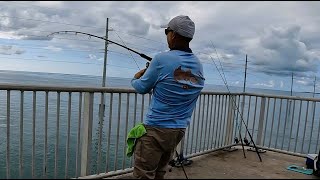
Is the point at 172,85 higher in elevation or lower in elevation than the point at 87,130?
higher

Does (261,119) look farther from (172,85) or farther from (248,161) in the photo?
(172,85)

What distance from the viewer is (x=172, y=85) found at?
2.08 m

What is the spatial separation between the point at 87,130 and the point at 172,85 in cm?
163

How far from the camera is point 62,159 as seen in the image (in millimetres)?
19203

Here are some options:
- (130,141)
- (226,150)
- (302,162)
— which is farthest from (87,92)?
(302,162)

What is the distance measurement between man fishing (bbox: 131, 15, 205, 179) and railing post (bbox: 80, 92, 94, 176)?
4.01 ft

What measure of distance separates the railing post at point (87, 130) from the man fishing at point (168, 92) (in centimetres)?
122

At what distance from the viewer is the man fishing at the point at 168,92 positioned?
6.79 ft

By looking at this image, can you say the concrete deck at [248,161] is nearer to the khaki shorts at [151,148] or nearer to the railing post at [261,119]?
the railing post at [261,119]

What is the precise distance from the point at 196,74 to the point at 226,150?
3.58 meters

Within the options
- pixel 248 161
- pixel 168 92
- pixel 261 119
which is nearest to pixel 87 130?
pixel 168 92

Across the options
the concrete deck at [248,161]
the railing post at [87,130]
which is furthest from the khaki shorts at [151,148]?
the concrete deck at [248,161]

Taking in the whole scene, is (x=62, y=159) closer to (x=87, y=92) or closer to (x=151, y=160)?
(x=87, y=92)

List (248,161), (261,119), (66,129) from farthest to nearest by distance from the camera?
(66,129) < (261,119) < (248,161)
